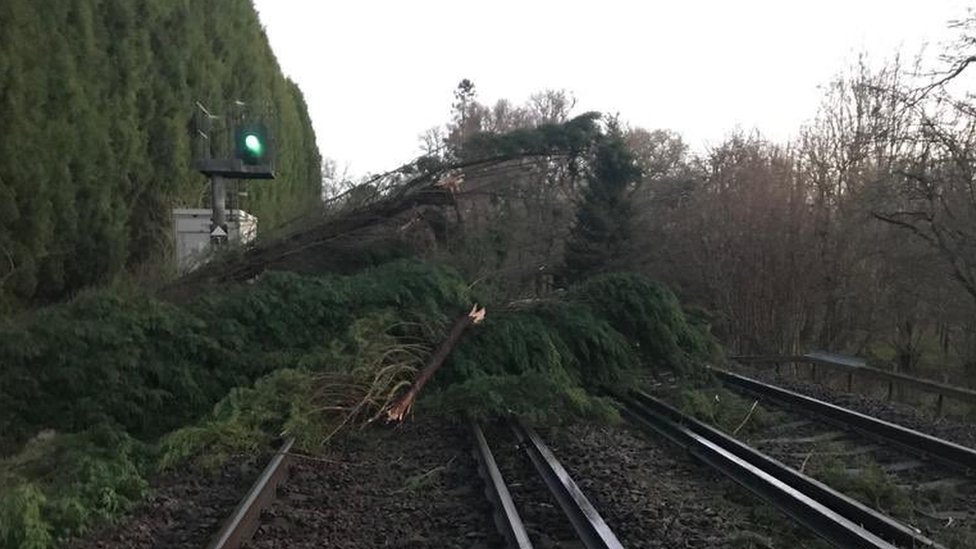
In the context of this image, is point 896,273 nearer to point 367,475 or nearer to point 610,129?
point 610,129

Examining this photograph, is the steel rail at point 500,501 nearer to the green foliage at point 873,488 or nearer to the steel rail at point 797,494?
the steel rail at point 797,494

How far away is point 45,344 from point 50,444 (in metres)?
1.50

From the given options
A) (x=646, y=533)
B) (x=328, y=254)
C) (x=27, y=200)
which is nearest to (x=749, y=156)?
(x=328, y=254)

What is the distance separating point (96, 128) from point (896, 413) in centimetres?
1453

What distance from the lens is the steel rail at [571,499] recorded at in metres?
5.78

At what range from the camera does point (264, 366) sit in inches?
458

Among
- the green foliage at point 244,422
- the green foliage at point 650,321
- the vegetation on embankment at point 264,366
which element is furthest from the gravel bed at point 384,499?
the green foliage at point 650,321

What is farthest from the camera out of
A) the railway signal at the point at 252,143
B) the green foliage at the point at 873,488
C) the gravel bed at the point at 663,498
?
the railway signal at the point at 252,143

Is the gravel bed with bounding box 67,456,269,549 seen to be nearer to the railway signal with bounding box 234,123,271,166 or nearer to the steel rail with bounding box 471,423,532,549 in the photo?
the steel rail with bounding box 471,423,532,549

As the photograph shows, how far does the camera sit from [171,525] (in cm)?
642

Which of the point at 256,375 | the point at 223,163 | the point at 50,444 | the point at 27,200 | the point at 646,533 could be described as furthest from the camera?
the point at 223,163

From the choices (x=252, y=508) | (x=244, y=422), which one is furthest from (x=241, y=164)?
(x=252, y=508)

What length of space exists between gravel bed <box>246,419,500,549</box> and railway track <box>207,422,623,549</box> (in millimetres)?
114

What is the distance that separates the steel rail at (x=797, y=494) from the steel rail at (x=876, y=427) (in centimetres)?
196
